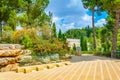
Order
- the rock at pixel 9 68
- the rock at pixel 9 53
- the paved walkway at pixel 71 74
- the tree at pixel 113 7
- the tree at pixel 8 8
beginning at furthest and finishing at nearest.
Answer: the tree at pixel 8 8 → the tree at pixel 113 7 → the rock at pixel 9 68 → the rock at pixel 9 53 → the paved walkway at pixel 71 74

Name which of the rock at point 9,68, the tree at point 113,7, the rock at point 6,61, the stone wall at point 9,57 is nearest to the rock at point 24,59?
the stone wall at point 9,57

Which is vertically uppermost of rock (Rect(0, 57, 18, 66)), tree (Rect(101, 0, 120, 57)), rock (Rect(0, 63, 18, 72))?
tree (Rect(101, 0, 120, 57))

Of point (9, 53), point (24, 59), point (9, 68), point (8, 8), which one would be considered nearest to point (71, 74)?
point (9, 53)

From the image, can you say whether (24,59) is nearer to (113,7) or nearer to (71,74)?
(71,74)

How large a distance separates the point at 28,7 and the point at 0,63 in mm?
13915

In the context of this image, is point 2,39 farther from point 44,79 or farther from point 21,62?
point 44,79

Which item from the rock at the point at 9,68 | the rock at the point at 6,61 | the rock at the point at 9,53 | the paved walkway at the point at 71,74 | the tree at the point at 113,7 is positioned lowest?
the paved walkway at the point at 71,74

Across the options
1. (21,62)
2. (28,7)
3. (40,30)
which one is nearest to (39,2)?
(28,7)

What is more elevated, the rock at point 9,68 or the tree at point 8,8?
the tree at point 8,8

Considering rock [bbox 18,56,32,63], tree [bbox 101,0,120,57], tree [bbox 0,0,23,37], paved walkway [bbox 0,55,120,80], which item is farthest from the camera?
tree [bbox 0,0,23,37]

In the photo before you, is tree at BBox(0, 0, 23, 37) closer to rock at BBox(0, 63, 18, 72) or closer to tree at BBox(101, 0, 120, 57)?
tree at BBox(101, 0, 120, 57)

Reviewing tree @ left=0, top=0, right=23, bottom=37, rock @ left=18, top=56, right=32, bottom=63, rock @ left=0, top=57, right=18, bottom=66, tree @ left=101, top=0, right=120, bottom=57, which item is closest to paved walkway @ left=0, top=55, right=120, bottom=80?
rock @ left=0, top=57, right=18, bottom=66

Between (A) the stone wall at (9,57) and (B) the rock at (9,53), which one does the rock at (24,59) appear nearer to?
(A) the stone wall at (9,57)

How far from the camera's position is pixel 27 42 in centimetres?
1338
